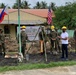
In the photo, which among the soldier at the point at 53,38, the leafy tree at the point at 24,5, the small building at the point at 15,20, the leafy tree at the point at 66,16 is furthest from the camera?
the leafy tree at the point at 24,5

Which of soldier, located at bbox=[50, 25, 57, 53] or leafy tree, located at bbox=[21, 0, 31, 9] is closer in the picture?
soldier, located at bbox=[50, 25, 57, 53]

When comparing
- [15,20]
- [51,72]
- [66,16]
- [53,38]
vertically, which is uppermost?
[66,16]

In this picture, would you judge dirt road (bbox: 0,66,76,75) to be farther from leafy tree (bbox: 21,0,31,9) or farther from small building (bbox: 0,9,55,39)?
leafy tree (bbox: 21,0,31,9)

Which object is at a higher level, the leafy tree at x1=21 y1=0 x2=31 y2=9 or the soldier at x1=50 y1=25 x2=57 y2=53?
the leafy tree at x1=21 y1=0 x2=31 y2=9

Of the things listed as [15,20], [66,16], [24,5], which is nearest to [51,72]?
[15,20]

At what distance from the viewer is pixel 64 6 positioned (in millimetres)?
55562

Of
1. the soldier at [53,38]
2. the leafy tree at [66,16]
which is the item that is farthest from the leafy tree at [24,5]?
the soldier at [53,38]

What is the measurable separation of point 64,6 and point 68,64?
42.2m

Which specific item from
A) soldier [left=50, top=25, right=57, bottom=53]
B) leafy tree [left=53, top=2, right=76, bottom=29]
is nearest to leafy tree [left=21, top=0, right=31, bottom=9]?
Answer: leafy tree [left=53, top=2, right=76, bottom=29]

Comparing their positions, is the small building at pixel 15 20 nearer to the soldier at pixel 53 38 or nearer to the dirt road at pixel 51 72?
the soldier at pixel 53 38

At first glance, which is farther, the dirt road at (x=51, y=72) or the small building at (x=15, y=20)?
the small building at (x=15, y=20)

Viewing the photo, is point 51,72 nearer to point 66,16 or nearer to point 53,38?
point 53,38

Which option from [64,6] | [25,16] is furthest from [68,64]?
[64,6]

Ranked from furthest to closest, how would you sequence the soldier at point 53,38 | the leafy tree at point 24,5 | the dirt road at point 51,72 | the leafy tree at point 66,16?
the leafy tree at point 24,5 < the leafy tree at point 66,16 < the soldier at point 53,38 < the dirt road at point 51,72
